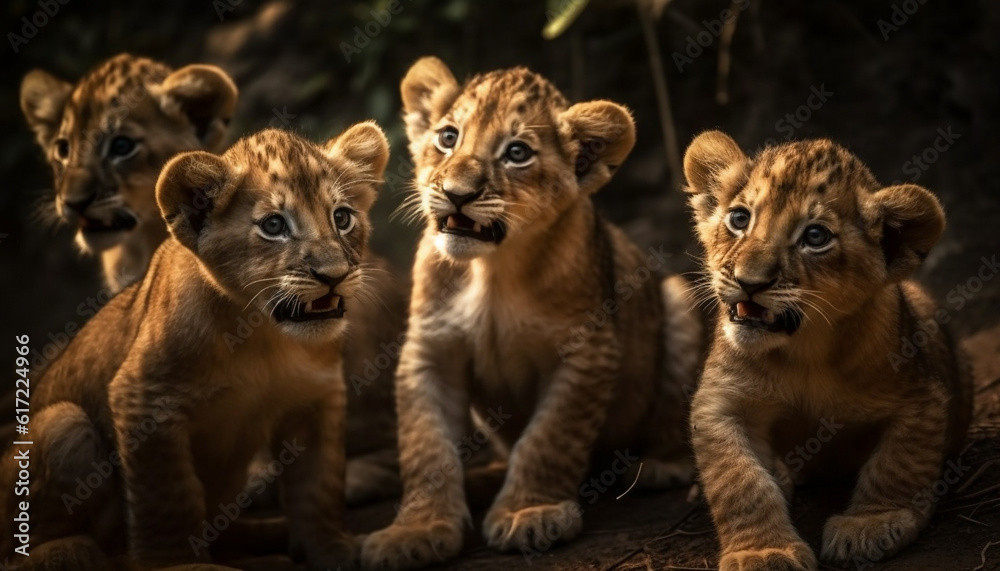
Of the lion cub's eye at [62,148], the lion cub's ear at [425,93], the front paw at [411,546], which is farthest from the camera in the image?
the lion cub's eye at [62,148]

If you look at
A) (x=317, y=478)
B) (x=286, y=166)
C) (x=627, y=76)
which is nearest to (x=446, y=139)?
(x=286, y=166)

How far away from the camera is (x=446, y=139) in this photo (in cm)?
598

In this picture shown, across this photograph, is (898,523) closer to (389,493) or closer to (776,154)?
(776,154)

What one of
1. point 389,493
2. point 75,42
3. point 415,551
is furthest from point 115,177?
point 75,42

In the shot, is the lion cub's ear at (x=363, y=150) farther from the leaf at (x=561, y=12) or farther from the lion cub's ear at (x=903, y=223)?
the leaf at (x=561, y=12)

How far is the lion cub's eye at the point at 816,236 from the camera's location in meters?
4.79

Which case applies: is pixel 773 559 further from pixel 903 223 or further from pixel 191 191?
pixel 191 191

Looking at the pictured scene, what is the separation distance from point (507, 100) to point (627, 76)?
3.73 metres

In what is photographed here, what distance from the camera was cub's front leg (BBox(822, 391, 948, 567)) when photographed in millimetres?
4809

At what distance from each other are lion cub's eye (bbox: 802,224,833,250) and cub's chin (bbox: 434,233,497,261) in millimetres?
1491

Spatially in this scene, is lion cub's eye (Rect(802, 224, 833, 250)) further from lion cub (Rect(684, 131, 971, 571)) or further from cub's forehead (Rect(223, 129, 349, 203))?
cub's forehead (Rect(223, 129, 349, 203))

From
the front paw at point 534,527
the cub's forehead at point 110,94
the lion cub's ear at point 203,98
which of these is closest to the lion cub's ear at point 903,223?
the front paw at point 534,527

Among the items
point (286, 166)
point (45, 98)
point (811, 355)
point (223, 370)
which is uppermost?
point (45, 98)

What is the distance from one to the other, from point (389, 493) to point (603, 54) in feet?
14.0
